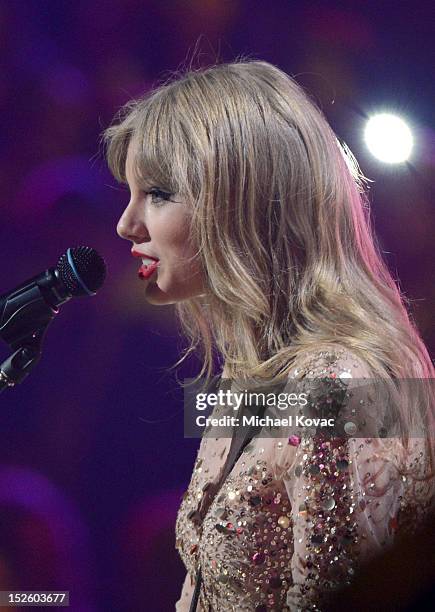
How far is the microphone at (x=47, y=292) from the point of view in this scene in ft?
3.21

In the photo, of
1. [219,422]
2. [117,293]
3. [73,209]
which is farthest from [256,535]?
[73,209]

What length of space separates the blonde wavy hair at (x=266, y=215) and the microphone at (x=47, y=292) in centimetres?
20

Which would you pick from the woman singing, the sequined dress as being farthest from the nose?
the sequined dress

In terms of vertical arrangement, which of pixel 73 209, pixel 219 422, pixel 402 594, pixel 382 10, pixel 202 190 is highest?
pixel 382 10

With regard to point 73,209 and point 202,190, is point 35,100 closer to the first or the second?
point 73,209

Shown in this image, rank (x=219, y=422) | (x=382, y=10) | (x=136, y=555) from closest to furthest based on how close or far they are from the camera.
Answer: (x=219, y=422) → (x=382, y=10) → (x=136, y=555)

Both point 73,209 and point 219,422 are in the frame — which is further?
point 73,209

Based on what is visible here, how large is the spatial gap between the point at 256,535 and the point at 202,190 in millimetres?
503

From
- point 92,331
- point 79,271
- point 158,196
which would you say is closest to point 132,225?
point 158,196

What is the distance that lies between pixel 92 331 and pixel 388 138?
31.3 inches

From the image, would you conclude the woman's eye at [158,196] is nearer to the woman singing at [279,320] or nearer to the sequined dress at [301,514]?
the woman singing at [279,320]

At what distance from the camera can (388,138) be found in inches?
55.7

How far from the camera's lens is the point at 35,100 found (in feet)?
5.62

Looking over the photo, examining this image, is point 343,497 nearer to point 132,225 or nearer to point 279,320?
point 279,320
